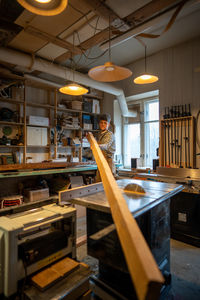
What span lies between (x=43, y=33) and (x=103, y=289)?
133 inches

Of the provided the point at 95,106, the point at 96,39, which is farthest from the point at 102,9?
A: the point at 95,106

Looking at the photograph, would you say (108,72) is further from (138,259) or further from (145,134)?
(145,134)

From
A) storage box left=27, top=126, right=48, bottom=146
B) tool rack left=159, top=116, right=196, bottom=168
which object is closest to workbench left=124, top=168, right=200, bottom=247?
tool rack left=159, top=116, right=196, bottom=168

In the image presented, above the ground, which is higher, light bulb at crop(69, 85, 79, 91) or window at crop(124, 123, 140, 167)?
light bulb at crop(69, 85, 79, 91)

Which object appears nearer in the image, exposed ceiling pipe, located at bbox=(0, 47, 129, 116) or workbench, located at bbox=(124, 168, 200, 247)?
workbench, located at bbox=(124, 168, 200, 247)

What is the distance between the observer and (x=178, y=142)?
3869mm

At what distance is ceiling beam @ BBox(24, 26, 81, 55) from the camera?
9.34 feet

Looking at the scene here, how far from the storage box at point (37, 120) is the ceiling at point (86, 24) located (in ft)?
4.17

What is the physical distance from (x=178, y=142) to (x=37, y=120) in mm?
3104

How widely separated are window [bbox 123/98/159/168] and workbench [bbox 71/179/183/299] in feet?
10.4

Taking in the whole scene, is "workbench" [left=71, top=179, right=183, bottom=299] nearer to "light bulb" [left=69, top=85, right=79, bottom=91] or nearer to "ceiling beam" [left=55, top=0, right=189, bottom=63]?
"light bulb" [left=69, top=85, right=79, bottom=91]

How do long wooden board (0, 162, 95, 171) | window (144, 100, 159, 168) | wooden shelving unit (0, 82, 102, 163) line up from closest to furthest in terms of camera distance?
1. long wooden board (0, 162, 95, 171)
2. wooden shelving unit (0, 82, 102, 163)
3. window (144, 100, 159, 168)

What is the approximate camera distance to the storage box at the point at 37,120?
13.4 ft

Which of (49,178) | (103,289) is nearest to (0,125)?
(49,178)
